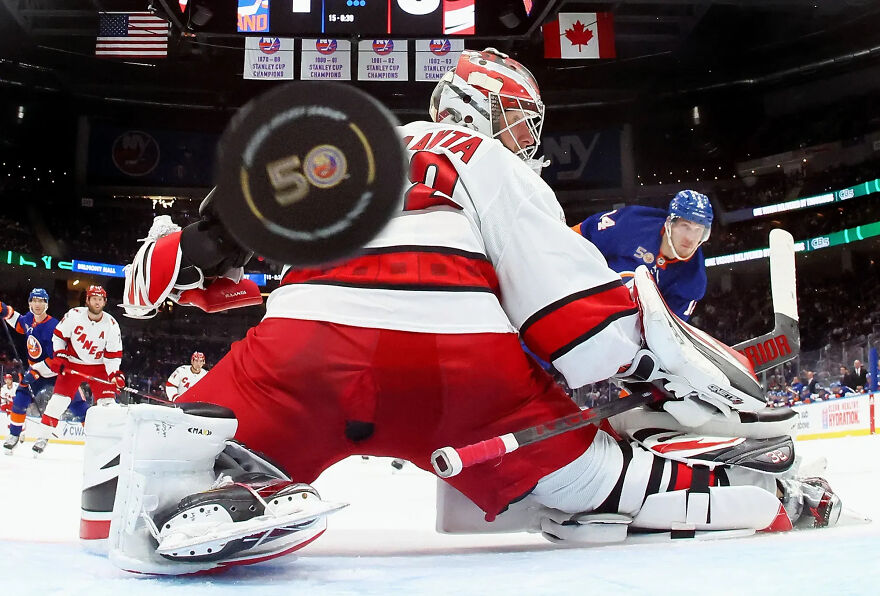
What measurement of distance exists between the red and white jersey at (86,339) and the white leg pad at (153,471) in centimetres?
638

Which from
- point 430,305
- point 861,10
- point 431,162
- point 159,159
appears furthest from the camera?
point 159,159

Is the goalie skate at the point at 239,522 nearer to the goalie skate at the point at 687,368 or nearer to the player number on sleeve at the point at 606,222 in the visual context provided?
the goalie skate at the point at 687,368

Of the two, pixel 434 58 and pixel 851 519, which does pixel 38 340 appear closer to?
pixel 434 58

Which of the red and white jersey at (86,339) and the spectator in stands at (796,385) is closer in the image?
the red and white jersey at (86,339)

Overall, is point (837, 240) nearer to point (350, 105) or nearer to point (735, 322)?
point (735, 322)

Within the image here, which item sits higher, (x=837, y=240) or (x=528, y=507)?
(x=837, y=240)

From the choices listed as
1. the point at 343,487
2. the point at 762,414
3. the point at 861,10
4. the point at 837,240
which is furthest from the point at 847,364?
the point at 762,414

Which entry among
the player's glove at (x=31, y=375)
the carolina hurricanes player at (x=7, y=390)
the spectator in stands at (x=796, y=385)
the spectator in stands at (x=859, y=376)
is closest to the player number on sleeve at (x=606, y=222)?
the player's glove at (x=31, y=375)

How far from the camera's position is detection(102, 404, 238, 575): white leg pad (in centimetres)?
123

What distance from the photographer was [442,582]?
1.11 metres

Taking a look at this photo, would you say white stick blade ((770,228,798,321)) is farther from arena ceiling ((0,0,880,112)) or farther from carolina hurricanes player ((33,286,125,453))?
arena ceiling ((0,0,880,112))

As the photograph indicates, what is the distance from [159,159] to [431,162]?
17331 mm

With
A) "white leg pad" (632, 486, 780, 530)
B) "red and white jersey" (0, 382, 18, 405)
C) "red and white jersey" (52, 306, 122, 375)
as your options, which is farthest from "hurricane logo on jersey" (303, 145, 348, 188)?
"red and white jersey" (0, 382, 18, 405)

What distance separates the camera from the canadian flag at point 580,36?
1041 cm
